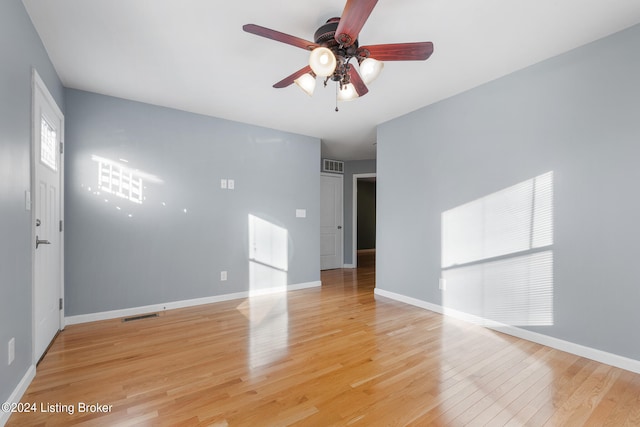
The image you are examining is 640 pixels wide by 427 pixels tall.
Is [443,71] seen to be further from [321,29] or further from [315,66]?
[315,66]

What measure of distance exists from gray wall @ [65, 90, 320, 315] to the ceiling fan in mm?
2202

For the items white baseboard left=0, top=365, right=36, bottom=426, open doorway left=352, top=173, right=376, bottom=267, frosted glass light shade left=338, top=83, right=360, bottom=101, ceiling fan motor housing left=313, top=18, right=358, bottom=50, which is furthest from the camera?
open doorway left=352, top=173, right=376, bottom=267

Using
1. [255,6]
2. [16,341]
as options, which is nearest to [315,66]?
[255,6]

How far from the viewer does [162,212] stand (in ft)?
11.5

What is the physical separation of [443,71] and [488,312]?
251 cm

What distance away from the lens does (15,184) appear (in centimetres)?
173

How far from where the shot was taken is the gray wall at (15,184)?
1565mm

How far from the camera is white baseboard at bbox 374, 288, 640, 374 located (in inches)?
82.0

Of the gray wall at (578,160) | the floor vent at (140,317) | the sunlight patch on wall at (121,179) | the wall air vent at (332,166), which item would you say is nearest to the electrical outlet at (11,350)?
the floor vent at (140,317)

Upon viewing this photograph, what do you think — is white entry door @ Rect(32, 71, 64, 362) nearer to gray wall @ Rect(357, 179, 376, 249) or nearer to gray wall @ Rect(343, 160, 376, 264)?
gray wall @ Rect(343, 160, 376, 264)

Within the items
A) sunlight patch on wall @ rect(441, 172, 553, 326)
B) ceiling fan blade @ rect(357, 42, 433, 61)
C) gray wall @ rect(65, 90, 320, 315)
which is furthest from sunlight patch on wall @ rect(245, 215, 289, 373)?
ceiling fan blade @ rect(357, 42, 433, 61)

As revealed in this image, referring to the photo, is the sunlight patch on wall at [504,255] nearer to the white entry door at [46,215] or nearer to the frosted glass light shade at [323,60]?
the frosted glass light shade at [323,60]

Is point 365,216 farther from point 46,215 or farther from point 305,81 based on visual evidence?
point 46,215

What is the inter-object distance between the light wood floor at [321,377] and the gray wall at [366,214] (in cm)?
611
